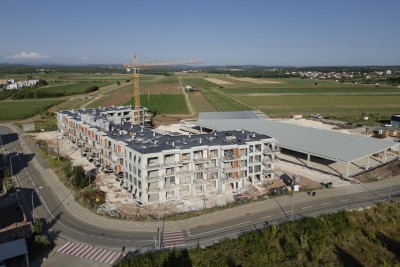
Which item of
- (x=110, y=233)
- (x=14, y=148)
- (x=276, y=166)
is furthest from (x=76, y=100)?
(x=110, y=233)

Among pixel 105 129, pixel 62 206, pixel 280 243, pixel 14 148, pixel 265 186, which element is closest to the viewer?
pixel 280 243

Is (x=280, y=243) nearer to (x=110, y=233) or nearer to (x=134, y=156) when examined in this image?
(x=110, y=233)

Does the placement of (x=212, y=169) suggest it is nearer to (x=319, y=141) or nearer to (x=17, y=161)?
(x=319, y=141)

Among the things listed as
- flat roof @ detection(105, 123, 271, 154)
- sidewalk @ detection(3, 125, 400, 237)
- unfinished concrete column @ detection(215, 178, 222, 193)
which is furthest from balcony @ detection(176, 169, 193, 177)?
sidewalk @ detection(3, 125, 400, 237)

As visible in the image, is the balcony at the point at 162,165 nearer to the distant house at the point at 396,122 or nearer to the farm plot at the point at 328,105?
the distant house at the point at 396,122

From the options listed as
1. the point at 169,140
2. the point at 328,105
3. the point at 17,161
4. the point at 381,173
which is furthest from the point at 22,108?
the point at 381,173

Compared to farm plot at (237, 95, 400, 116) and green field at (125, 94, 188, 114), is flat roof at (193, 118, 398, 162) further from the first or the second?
farm plot at (237, 95, 400, 116)
